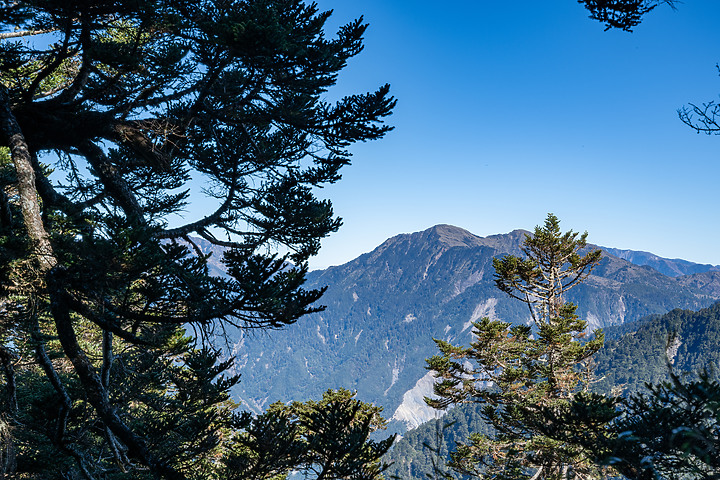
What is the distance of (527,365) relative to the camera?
1602 centimetres

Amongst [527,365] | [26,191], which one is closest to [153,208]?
[26,191]

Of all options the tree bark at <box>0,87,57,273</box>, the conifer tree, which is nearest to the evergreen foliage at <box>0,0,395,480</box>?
the tree bark at <box>0,87,57,273</box>

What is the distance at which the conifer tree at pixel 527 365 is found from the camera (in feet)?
45.5

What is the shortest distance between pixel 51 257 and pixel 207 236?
270cm

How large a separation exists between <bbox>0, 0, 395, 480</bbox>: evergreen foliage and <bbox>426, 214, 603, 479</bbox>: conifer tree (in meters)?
9.20

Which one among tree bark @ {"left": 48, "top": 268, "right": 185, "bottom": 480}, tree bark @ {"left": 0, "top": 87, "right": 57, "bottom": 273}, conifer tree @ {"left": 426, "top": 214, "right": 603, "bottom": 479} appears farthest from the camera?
conifer tree @ {"left": 426, "top": 214, "right": 603, "bottom": 479}

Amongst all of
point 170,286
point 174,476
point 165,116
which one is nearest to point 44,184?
point 165,116

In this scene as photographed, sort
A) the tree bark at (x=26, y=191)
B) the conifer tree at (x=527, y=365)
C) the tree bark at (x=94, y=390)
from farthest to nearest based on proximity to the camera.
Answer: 1. the conifer tree at (x=527, y=365)
2. the tree bark at (x=94, y=390)
3. the tree bark at (x=26, y=191)

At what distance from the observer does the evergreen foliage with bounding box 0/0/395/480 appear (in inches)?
183

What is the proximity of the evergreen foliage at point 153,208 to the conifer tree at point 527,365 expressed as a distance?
30.2 ft

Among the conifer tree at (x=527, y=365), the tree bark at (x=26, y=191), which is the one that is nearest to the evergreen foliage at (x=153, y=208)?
the tree bark at (x=26, y=191)

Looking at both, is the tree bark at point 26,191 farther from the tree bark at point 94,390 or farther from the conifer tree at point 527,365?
the conifer tree at point 527,365

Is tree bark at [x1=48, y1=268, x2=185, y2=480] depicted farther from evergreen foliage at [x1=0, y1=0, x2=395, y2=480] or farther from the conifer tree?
the conifer tree

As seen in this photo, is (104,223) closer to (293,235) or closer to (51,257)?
(51,257)
